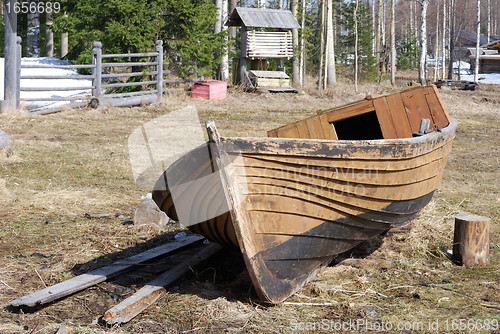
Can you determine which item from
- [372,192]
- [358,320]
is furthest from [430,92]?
[358,320]

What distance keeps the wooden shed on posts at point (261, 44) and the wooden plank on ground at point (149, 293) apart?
16.0 metres

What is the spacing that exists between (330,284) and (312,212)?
0.92 metres

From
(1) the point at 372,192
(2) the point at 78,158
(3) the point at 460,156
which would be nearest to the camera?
(1) the point at 372,192

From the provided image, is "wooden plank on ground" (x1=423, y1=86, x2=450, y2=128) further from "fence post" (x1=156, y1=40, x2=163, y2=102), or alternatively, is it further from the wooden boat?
"fence post" (x1=156, y1=40, x2=163, y2=102)

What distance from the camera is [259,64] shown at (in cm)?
2230

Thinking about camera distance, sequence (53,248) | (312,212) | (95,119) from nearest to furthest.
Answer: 1. (312,212)
2. (53,248)
3. (95,119)

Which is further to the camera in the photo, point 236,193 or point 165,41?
point 165,41

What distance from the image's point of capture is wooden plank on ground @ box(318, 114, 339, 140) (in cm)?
652

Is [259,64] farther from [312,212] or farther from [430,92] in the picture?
[312,212]

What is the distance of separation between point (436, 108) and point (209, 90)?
1259 cm

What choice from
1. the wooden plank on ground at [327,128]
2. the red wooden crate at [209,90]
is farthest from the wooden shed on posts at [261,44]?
the wooden plank on ground at [327,128]

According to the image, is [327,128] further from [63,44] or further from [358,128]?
[63,44]

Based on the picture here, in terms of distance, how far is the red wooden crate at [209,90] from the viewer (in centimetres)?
1872

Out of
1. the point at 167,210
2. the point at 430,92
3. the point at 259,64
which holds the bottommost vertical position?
the point at 167,210
